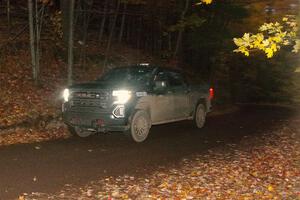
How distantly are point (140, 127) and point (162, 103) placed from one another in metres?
1.18

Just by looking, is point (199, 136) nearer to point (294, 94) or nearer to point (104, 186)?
point (104, 186)

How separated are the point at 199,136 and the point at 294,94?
48.8 feet

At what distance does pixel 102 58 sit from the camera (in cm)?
2017

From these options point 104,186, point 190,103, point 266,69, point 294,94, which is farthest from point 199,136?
point 266,69

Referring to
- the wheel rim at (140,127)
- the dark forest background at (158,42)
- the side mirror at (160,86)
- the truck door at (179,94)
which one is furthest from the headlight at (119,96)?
the dark forest background at (158,42)

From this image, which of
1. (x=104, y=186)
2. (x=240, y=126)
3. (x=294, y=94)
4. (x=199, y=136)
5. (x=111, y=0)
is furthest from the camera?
(x=294, y=94)

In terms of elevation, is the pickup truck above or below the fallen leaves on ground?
above

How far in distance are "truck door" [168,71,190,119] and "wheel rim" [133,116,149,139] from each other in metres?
1.62

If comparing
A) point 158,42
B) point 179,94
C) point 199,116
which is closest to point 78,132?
point 179,94

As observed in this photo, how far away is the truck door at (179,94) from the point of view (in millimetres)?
13086

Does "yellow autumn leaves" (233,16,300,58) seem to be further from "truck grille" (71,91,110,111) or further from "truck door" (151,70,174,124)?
"truck door" (151,70,174,124)

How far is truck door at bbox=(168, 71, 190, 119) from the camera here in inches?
515

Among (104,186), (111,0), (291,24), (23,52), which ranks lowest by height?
(104,186)

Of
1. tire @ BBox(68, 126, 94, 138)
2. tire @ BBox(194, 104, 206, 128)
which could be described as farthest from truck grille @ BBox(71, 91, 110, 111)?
tire @ BBox(194, 104, 206, 128)
